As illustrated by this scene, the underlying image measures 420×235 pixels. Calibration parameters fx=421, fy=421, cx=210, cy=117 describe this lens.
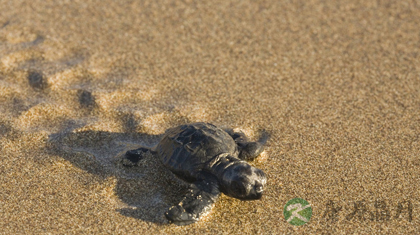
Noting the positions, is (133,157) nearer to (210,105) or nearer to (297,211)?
(210,105)

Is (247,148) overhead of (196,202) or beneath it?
overhead

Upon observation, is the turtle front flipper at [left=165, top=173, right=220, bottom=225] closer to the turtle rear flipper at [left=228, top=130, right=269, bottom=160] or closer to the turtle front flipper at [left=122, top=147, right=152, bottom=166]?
the turtle rear flipper at [left=228, top=130, right=269, bottom=160]

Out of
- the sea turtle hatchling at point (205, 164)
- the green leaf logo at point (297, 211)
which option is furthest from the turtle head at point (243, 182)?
the green leaf logo at point (297, 211)

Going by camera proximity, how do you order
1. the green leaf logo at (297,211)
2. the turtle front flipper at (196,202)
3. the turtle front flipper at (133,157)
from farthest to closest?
the turtle front flipper at (133,157), the green leaf logo at (297,211), the turtle front flipper at (196,202)

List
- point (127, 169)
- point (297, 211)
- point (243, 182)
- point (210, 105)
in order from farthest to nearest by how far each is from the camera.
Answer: point (210, 105) < point (127, 169) < point (297, 211) < point (243, 182)

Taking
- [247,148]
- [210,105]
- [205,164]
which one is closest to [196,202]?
[205,164]

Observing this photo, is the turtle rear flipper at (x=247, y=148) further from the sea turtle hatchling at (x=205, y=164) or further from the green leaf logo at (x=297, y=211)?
the green leaf logo at (x=297, y=211)

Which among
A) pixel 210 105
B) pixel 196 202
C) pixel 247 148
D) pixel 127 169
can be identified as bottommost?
pixel 127 169
